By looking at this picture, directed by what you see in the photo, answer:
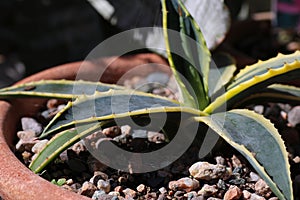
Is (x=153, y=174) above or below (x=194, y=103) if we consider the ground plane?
below

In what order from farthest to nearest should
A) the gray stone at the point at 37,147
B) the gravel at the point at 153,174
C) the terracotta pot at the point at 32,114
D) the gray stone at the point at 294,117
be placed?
the gray stone at the point at 294,117 < the gray stone at the point at 37,147 < the gravel at the point at 153,174 < the terracotta pot at the point at 32,114

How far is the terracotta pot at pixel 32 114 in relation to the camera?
984mm

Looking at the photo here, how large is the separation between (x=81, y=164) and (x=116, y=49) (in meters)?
0.53

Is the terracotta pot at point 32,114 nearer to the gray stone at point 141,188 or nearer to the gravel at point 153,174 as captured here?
the gravel at point 153,174

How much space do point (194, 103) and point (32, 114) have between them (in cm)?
47

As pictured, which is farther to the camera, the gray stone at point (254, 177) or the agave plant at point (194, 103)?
the gray stone at point (254, 177)

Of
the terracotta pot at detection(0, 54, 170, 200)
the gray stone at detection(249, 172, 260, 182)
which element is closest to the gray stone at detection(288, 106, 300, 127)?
the gray stone at detection(249, 172, 260, 182)

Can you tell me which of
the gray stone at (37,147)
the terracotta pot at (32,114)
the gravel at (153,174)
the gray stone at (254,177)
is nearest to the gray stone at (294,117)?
the gravel at (153,174)

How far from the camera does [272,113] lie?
1.41 metres

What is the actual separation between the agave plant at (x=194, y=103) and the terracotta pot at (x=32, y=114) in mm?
65

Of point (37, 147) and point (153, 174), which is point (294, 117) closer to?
point (153, 174)

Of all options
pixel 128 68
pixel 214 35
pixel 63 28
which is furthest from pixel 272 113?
pixel 63 28

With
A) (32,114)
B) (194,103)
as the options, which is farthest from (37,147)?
(194,103)

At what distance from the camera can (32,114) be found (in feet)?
4.70
